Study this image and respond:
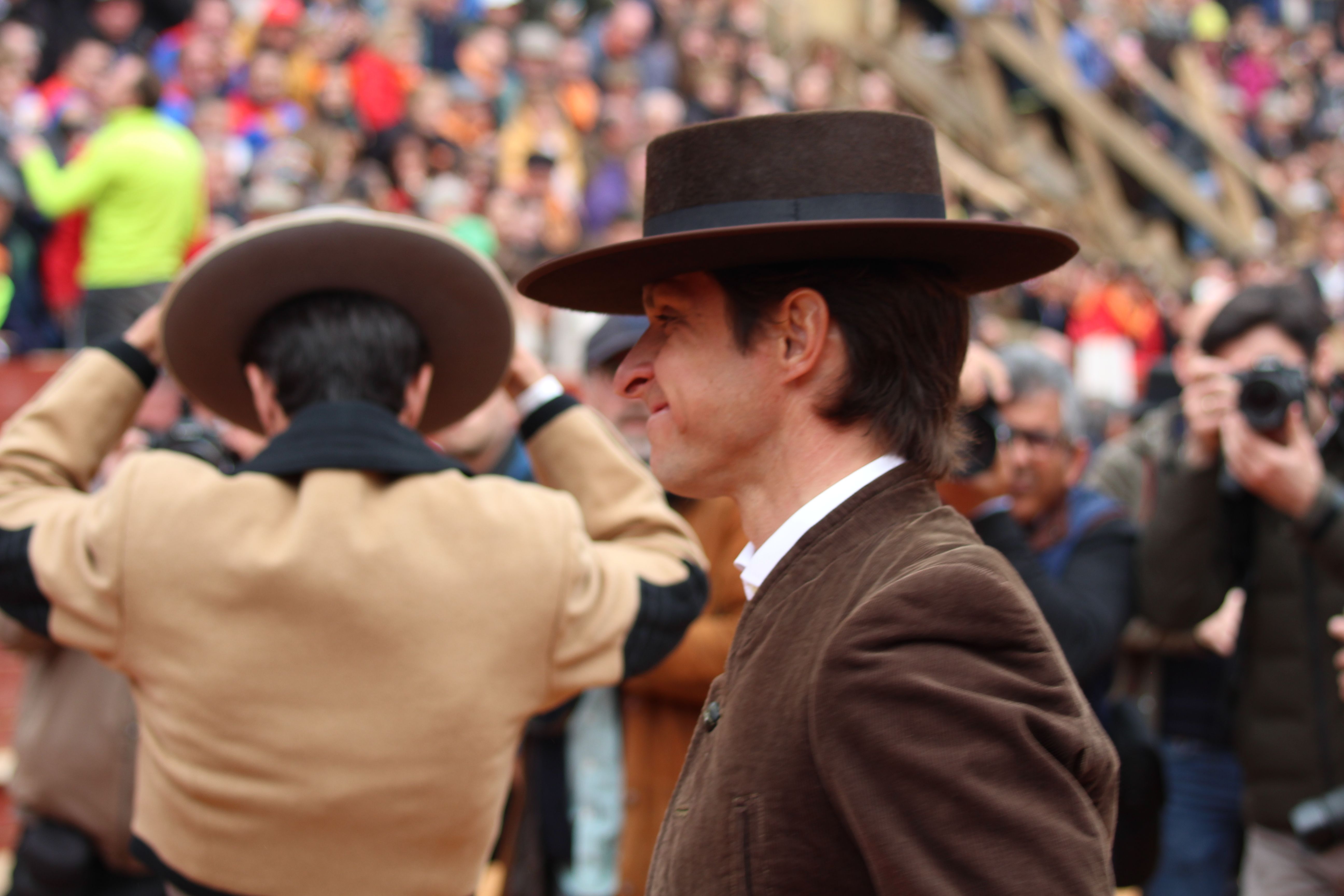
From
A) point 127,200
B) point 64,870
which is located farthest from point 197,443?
point 127,200

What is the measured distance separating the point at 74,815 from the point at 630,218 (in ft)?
18.7

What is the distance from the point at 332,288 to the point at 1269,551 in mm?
2132

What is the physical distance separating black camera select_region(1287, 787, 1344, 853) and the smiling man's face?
5.46ft

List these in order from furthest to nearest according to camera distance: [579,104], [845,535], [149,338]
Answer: [579,104] → [149,338] → [845,535]

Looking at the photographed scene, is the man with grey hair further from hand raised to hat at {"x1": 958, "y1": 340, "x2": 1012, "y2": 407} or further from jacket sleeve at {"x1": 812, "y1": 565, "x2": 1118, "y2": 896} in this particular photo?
jacket sleeve at {"x1": 812, "y1": 565, "x2": 1118, "y2": 896}

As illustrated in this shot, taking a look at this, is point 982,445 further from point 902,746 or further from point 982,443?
point 902,746

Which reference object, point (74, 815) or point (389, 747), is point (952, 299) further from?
point (74, 815)

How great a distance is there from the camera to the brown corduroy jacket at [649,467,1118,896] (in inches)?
42.6

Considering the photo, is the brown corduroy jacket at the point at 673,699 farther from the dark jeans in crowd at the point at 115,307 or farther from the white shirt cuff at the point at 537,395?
the dark jeans in crowd at the point at 115,307

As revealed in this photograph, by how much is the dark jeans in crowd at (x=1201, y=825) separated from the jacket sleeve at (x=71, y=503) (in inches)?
105

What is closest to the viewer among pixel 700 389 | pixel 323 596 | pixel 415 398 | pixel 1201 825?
pixel 700 389

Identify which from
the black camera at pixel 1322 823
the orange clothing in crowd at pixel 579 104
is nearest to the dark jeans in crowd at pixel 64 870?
the black camera at pixel 1322 823

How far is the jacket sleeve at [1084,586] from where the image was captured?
254 cm

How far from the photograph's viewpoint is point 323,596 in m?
1.90
